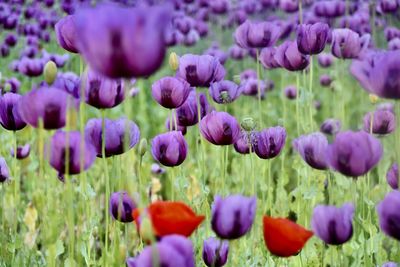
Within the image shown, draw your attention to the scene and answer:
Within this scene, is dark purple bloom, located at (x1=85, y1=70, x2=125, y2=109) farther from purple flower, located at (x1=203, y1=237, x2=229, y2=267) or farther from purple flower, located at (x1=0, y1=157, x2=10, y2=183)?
purple flower, located at (x1=0, y1=157, x2=10, y2=183)

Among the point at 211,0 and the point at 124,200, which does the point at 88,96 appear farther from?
the point at 211,0

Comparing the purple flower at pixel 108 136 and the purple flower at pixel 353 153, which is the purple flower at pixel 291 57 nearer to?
the purple flower at pixel 108 136

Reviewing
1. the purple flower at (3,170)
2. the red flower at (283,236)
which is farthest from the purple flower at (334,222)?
the purple flower at (3,170)

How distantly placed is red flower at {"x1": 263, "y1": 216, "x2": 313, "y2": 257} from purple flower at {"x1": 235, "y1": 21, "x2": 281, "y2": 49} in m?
0.89

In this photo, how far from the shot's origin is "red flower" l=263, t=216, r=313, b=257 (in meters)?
0.91

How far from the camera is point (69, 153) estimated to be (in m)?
0.95

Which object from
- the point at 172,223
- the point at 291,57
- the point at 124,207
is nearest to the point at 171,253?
the point at 172,223

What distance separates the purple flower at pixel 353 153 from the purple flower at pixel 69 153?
0.31 metres

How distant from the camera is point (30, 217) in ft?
6.48

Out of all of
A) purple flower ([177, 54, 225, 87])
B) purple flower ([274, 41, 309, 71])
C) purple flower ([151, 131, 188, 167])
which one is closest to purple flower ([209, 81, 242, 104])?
purple flower ([177, 54, 225, 87])

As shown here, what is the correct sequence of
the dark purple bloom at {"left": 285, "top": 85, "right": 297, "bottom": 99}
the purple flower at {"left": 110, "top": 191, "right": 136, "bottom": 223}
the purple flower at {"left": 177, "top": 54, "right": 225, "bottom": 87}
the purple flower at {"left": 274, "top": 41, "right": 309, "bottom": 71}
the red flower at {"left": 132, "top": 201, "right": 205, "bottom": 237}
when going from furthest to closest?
the dark purple bloom at {"left": 285, "top": 85, "right": 297, "bottom": 99} → the purple flower at {"left": 274, "top": 41, "right": 309, "bottom": 71} → the purple flower at {"left": 177, "top": 54, "right": 225, "bottom": 87} → the purple flower at {"left": 110, "top": 191, "right": 136, "bottom": 223} → the red flower at {"left": 132, "top": 201, "right": 205, "bottom": 237}

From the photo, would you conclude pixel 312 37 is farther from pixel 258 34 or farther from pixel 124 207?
pixel 124 207

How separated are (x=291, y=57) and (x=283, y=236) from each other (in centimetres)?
86

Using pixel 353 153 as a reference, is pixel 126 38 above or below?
above
